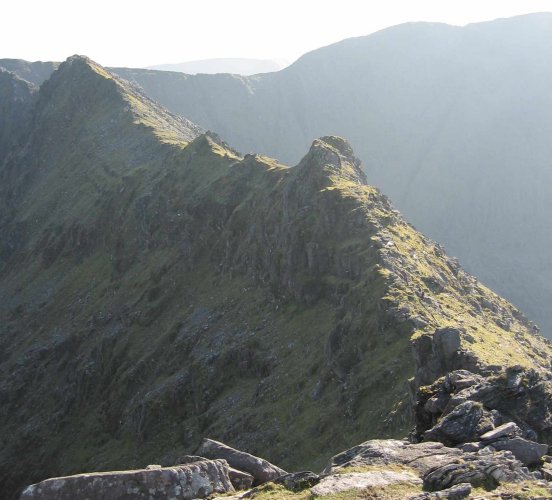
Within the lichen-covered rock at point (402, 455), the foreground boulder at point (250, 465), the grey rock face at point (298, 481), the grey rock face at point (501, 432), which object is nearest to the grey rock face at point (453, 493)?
the lichen-covered rock at point (402, 455)

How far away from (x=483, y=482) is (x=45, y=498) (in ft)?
49.5

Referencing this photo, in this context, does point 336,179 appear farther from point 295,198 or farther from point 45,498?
point 45,498

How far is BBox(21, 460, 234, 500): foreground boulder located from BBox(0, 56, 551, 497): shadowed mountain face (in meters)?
26.4

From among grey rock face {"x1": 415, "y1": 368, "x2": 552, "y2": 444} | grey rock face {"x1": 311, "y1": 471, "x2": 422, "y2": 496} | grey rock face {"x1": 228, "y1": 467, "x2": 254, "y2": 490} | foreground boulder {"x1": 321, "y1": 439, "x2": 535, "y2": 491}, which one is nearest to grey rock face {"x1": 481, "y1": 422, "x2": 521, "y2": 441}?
grey rock face {"x1": 415, "y1": 368, "x2": 552, "y2": 444}

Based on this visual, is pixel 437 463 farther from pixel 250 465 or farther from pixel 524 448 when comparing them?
pixel 250 465

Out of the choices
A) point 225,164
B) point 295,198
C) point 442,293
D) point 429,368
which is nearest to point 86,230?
point 225,164

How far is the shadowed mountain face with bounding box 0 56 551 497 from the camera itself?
6259 cm

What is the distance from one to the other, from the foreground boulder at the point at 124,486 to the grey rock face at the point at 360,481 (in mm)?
4319

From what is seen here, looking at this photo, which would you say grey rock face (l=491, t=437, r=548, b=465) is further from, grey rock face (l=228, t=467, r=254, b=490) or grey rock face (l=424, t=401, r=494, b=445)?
grey rock face (l=228, t=467, r=254, b=490)

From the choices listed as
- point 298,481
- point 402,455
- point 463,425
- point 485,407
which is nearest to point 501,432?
point 463,425

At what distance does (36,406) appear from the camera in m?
114

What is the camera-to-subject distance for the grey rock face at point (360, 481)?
2511 centimetres

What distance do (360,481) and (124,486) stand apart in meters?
8.30

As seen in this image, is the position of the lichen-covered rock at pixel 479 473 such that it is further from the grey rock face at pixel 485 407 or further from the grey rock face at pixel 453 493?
the grey rock face at pixel 485 407
